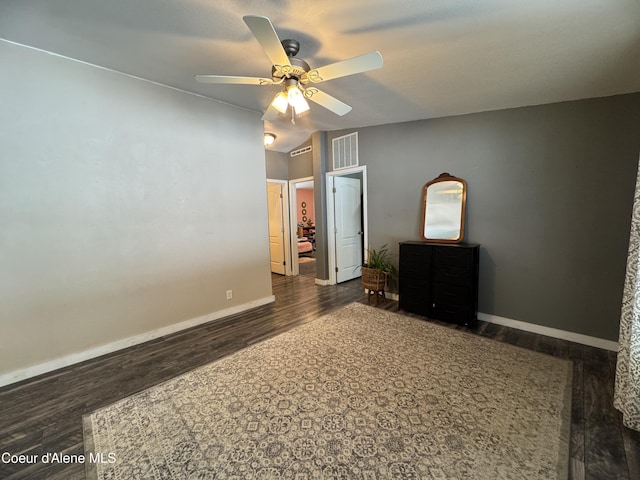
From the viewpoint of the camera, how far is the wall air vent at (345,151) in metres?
4.51

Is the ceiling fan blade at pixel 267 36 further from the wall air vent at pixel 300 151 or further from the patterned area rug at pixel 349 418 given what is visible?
the wall air vent at pixel 300 151

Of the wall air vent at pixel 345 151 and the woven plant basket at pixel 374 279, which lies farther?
the wall air vent at pixel 345 151

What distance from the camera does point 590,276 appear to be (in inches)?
109

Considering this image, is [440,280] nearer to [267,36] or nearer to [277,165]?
[267,36]

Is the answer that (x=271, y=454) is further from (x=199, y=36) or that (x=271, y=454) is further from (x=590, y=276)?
(x=590, y=276)

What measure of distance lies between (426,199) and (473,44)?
2.02m

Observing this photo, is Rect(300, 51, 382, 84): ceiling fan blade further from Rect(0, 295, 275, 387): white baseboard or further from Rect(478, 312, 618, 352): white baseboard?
Rect(478, 312, 618, 352): white baseboard

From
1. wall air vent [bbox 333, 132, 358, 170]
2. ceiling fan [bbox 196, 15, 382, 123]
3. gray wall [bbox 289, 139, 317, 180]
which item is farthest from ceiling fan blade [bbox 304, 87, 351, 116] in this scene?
gray wall [bbox 289, 139, 317, 180]

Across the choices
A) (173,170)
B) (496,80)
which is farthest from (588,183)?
(173,170)

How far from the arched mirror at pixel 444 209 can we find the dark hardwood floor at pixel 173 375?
1159 millimetres

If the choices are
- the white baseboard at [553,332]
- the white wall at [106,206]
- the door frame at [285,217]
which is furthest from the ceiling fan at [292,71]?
the door frame at [285,217]

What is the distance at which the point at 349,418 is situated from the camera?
1.80 metres

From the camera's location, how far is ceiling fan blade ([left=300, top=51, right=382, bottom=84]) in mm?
1660

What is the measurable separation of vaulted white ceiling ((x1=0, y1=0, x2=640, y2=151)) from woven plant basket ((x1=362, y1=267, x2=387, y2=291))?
2.39 metres
